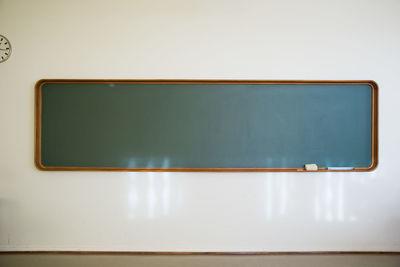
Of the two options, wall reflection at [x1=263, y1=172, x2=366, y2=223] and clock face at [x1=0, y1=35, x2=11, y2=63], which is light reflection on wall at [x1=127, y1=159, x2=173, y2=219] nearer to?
wall reflection at [x1=263, y1=172, x2=366, y2=223]

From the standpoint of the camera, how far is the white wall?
2803mm

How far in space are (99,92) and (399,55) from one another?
3.09m

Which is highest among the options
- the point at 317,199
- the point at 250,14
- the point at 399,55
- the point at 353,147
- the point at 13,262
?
the point at 250,14

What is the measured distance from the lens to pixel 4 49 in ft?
9.18

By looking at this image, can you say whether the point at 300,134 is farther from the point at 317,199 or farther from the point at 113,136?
the point at 113,136

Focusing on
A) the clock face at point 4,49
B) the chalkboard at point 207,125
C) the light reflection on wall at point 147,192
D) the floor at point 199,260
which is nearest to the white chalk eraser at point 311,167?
the chalkboard at point 207,125

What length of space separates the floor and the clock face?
78.8 inches

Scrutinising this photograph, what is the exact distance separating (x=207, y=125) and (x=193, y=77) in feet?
1.67

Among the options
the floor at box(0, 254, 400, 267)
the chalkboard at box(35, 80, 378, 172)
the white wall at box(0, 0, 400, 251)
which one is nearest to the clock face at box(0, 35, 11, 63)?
the white wall at box(0, 0, 400, 251)

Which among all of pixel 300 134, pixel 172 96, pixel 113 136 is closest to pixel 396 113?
pixel 300 134

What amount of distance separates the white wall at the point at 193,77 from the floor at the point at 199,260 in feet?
0.31

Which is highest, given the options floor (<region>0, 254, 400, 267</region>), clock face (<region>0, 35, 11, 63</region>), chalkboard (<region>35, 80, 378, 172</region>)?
clock face (<region>0, 35, 11, 63</region>)

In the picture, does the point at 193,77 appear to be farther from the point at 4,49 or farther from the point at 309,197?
the point at 4,49

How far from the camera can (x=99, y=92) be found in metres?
2.79
